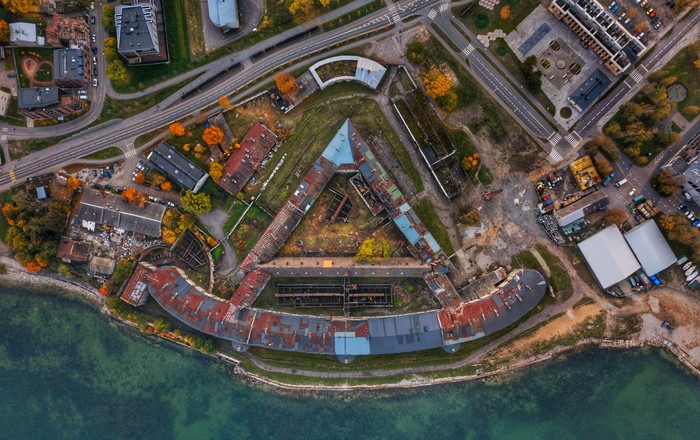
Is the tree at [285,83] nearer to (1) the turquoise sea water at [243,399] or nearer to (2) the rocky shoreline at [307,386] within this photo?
(2) the rocky shoreline at [307,386]

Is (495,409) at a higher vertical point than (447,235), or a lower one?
lower

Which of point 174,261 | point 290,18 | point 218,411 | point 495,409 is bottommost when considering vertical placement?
point 218,411

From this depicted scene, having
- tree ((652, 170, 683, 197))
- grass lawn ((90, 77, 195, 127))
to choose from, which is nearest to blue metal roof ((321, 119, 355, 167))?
grass lawn ((90, 77, 195, 127))

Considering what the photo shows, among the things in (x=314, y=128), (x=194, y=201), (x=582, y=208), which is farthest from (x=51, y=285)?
(x=582, y=208)

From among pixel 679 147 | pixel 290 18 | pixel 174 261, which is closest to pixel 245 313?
pixel 174 261

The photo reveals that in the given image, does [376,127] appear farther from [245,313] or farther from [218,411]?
[218,411]

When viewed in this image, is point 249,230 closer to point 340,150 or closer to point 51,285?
point 340,150
